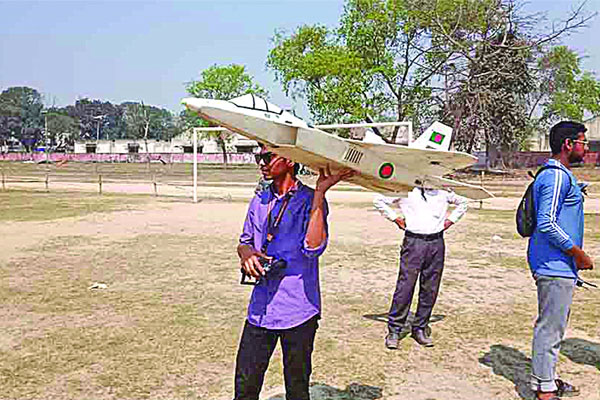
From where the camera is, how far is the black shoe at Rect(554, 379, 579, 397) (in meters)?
5.04

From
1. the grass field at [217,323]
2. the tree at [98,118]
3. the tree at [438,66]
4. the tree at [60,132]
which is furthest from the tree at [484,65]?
the tree at [98,118]

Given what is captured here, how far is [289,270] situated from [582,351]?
13.5 feet

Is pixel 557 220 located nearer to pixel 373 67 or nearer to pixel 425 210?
pixel 425 210

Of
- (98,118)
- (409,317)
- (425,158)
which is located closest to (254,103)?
(425,158)

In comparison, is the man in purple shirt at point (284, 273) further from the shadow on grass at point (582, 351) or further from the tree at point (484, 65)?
the tree at point (484, 65)

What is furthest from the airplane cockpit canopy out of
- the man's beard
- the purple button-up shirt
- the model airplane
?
the man's beard

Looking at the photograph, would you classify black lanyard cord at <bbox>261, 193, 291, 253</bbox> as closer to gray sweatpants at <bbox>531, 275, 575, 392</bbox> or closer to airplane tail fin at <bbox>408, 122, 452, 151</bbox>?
gray sweatpants at <bbox>531, 275, 575, 392</bbox>

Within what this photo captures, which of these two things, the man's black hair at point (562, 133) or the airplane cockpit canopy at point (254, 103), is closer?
the airplane cockpit canopy at point (254, 103)

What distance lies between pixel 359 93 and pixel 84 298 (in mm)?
38906

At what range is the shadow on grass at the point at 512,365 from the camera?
526cm

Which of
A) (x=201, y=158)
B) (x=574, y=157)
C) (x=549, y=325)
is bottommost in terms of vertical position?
(x=201, y=158)

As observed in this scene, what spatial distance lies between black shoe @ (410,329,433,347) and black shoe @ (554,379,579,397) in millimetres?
1443

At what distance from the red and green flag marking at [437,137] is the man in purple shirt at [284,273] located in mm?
2816

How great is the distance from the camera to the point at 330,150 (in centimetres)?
376
